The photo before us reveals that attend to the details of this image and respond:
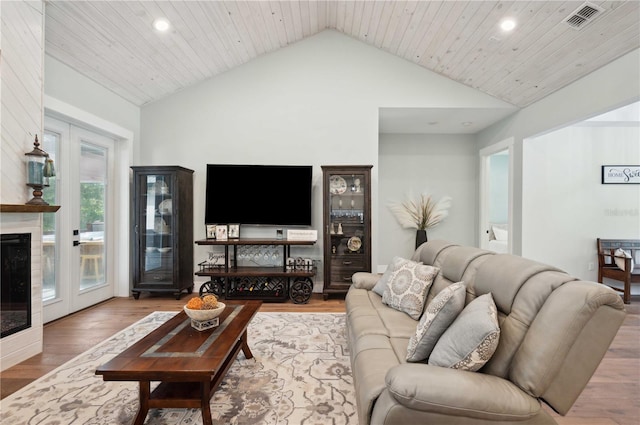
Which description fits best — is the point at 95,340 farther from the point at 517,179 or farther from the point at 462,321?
the point at 517,179

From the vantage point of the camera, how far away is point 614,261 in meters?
4.36

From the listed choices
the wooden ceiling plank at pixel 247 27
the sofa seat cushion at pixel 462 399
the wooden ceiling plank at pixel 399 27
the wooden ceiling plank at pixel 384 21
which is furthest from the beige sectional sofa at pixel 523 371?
the wooden ceiling plank at pixel 247 27

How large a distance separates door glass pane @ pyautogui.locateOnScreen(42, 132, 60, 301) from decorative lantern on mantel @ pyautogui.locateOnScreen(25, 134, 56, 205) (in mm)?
875

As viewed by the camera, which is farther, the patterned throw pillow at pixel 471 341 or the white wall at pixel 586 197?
the white wall at pixel 586 197

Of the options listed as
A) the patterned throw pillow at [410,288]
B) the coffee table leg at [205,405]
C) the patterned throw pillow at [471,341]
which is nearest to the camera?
the patterned throw pillow at [471,341]

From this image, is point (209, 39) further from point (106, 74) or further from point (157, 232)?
point (157, 232)

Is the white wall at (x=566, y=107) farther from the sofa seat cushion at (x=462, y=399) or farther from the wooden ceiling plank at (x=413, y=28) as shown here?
the sofa seat cushion at (x=462, y=399)

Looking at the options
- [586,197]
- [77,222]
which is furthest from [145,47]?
[586,197]

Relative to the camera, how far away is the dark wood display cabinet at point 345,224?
4.17 m

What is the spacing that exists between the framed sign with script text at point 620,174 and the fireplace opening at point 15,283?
6960 millimetres

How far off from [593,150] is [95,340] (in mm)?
6732

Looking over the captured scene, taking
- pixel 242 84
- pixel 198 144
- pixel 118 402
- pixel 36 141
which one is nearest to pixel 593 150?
pixel 242 84

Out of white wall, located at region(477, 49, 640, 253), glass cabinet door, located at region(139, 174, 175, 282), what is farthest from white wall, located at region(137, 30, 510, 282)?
white wall, located at region(477, 49, 640, 253)

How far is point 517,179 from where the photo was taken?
4324mm
